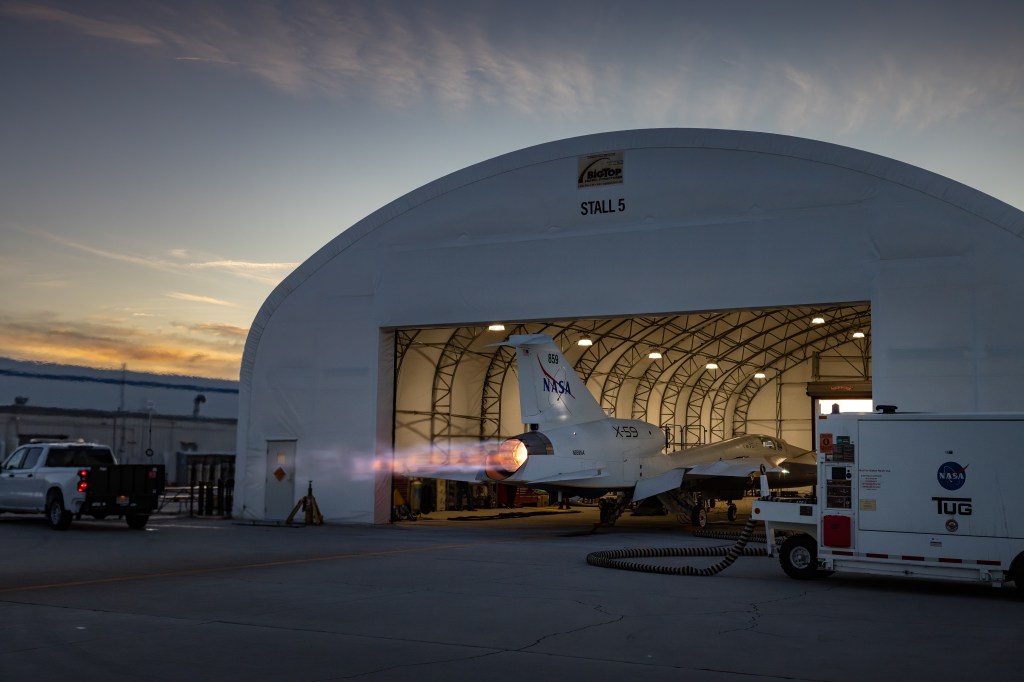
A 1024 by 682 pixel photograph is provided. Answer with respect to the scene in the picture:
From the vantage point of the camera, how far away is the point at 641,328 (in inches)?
1372

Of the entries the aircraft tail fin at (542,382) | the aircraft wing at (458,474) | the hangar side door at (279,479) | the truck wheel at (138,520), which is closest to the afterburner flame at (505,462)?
the aircraft wing at (458,474)

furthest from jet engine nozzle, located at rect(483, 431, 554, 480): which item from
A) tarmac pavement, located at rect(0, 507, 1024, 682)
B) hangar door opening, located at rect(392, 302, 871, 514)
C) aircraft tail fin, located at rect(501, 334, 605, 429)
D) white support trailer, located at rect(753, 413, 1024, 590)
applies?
white support trailer, located at rect(753, 413, 1024, 590)

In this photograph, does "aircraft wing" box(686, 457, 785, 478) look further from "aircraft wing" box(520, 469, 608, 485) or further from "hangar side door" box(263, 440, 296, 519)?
"hangar side door" box(263, 440, 296, 519)

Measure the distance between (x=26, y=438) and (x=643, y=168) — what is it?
34.9m

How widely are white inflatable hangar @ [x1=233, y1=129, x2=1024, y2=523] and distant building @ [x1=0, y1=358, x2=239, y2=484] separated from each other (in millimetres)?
17840

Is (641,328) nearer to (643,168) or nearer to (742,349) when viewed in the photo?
(742,349)

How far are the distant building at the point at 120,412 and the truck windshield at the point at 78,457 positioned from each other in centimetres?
1809

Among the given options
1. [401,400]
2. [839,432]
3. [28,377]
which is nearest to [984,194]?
[839,432]

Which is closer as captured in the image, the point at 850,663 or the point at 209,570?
the point at 850,663

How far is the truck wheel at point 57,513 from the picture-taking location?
2147 cm

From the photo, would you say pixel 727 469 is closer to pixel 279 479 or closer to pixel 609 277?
pixel 609 277

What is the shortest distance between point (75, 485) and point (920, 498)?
17.5m

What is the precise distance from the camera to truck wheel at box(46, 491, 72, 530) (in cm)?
2147

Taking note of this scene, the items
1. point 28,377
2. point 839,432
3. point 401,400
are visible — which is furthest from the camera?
point 28,377
